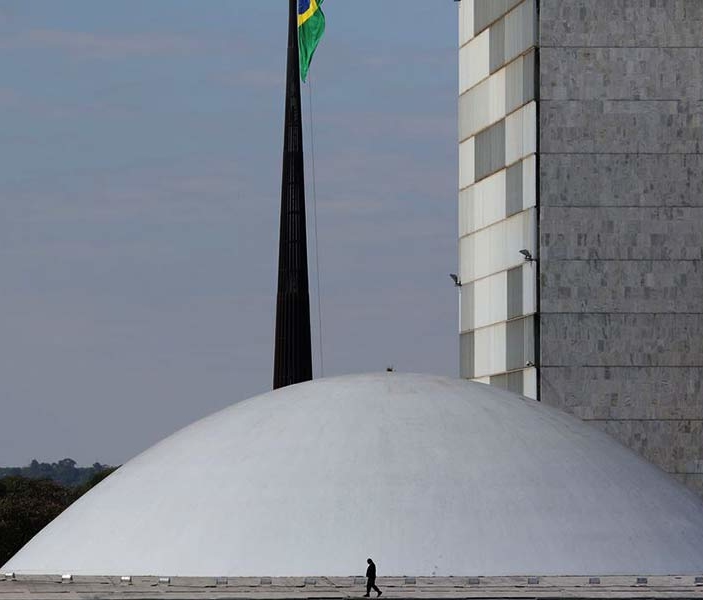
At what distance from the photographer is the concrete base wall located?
107688mm

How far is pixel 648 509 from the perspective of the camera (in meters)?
63.5

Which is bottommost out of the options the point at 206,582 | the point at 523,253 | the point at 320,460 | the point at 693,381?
the point at 206,582

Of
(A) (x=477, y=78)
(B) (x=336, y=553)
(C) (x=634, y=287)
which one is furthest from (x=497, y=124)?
(B) (x=336, y=553)

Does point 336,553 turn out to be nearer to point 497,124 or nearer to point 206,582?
point 206,582

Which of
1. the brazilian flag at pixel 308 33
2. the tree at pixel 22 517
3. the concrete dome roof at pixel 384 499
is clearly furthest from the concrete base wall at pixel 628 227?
the tree at pixel 22 517

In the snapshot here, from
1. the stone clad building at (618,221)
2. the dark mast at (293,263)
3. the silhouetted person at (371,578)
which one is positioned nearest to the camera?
the silhouetted person at (371,578)

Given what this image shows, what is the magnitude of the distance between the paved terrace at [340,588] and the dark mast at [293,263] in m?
42.0

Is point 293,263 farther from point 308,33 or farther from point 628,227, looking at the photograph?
point 628,227

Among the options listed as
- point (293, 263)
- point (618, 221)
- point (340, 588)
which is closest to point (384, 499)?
point (340, 588)

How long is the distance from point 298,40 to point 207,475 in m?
49.7

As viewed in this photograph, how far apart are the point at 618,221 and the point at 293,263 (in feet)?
67.7

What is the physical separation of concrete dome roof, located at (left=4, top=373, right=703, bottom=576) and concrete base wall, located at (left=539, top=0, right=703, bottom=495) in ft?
127

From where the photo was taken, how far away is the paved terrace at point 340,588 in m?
52.0

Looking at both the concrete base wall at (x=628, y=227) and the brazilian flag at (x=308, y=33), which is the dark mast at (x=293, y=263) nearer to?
the brazilian flag at (x=308, y=33)
